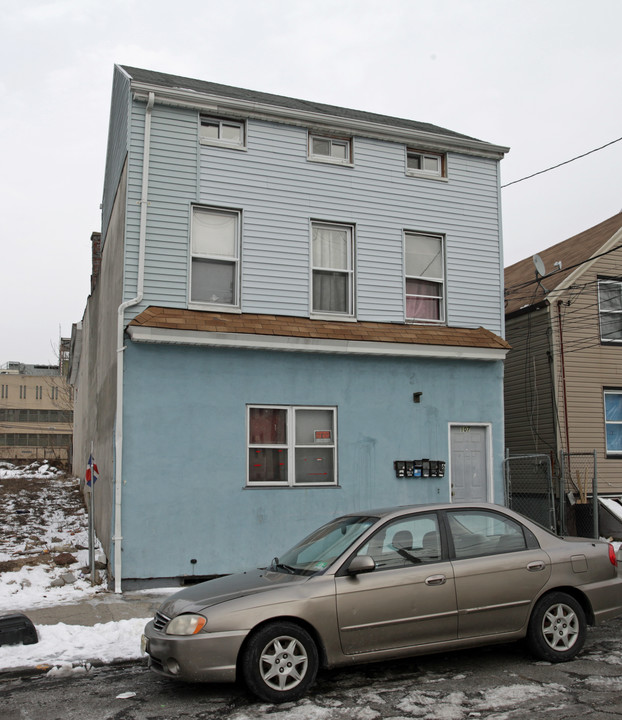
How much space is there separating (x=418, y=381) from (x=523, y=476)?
5.77m

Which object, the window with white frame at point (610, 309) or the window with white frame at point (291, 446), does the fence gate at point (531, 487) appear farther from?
the window with white frame at point (291, 446)

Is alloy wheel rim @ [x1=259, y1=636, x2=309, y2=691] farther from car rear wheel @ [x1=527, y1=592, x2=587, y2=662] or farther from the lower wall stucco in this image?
the lower wall stucco

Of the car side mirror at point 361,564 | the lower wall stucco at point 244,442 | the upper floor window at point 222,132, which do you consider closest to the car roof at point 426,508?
the car side mirror at point 361,564

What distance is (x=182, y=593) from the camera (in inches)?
244

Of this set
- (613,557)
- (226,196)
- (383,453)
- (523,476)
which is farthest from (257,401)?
(523,476)

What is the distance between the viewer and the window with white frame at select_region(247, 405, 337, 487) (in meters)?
11.3

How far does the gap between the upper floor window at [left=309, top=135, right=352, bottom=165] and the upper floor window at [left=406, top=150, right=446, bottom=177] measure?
3.95ft

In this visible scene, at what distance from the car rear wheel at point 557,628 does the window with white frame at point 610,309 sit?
36.2 ft

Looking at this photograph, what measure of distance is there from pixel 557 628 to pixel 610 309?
11.6 m

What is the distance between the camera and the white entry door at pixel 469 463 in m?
12.5

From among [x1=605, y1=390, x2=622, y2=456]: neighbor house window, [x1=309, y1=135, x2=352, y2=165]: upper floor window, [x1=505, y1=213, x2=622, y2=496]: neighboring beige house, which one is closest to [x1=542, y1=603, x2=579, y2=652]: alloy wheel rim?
[x1=309, y1=135, x2=352, y2=165]: upper floor window

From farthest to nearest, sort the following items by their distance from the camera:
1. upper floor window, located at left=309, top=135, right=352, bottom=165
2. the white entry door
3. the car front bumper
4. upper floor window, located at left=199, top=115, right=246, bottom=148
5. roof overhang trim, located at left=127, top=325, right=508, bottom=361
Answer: upper floor window, located at left=309, top=135, right=352, bottom=165
the white entry door
upper floor window, located at left=199, top=115, right=246, bottom=148
roof overhang trim, located at left=127, top=325, right=508, bottom=361
the car front bumper

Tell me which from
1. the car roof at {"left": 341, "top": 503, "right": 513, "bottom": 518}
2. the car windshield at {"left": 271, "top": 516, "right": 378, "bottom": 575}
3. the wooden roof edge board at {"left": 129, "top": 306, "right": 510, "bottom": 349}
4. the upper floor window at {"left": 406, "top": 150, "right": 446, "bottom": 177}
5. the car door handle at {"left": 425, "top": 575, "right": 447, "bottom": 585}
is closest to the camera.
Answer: the car door handle at {"left": 425, "top": 575, "right": 447, "bottom": 585}

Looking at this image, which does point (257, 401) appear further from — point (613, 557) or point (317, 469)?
point (613, 557)
